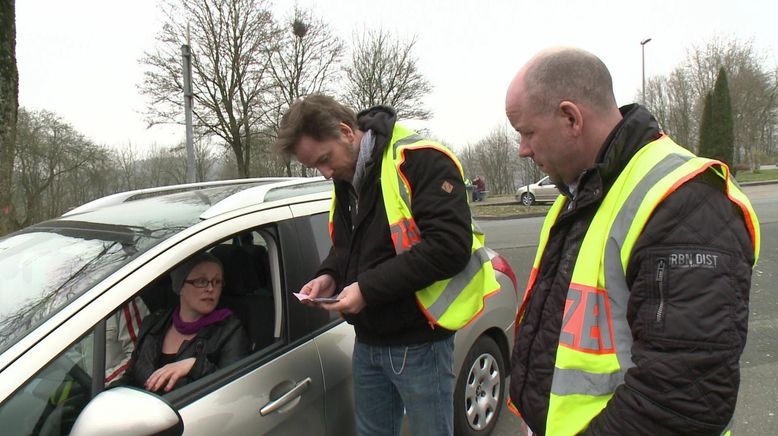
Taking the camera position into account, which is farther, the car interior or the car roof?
the car interior

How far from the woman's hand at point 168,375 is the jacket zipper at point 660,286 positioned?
5.44 feet

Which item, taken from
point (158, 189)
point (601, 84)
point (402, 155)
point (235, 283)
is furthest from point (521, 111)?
point (158, 189)

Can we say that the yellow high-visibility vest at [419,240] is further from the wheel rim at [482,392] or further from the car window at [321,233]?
the wheel rim at [482,392]

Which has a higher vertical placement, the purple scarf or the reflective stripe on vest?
the reflective stripe on vest

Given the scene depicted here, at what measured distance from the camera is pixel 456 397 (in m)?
2.74

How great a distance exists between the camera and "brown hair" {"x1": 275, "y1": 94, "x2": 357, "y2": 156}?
1.96 meters

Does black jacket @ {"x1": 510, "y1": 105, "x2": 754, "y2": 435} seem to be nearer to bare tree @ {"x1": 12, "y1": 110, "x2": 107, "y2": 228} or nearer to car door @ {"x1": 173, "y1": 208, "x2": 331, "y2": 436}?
car door @ {"x1": 173, "y1": 208, "x2": 331, "y2": 436}

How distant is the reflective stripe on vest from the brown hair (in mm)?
1155

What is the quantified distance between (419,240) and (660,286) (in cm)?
97

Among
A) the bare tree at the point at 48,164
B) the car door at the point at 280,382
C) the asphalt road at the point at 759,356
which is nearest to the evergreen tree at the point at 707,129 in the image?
the asphalt road at the point at 759,356

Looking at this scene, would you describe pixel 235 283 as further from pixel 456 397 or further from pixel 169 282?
pixel 456 397

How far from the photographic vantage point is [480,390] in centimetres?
295

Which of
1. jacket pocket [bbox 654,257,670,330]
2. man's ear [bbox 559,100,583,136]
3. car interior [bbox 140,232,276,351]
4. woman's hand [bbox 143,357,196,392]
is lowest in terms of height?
woman's hand [bbox 143,357,196,392]

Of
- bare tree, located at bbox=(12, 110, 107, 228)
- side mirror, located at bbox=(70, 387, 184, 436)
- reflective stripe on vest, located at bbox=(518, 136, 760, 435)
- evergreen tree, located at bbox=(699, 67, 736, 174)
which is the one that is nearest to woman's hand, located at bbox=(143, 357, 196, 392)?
side mirror, located at bbox=(70, 387, 184, 436)
